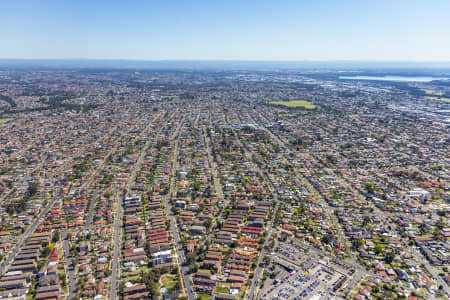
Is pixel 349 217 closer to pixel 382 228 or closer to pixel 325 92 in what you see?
pixel 382 228

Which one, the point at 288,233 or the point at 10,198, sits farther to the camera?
the point at 10,198

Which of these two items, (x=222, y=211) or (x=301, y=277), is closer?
(x=301, y=277)

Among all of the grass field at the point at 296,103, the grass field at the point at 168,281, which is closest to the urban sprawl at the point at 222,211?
the grass field at the point at 168,281

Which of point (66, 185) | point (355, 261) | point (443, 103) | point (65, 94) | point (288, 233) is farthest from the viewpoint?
point (65, 94)

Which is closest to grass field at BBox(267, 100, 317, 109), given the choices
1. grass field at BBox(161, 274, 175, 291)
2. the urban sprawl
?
the urban sprawl

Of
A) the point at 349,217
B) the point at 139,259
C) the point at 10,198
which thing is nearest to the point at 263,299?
the point at 139,259

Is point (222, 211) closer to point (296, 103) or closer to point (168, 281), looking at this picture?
point (168, 281)

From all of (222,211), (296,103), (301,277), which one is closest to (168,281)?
(301,277)

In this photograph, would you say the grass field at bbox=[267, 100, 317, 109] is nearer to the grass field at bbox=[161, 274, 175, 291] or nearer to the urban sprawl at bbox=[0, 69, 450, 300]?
the urban sprawl at bbox=[0, 69, 450, 300]

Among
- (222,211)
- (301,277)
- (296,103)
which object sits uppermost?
(296,103)

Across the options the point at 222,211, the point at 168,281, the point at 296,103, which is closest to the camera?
the point at 168,281

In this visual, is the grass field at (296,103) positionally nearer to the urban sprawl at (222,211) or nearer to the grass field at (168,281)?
the urban sprawl at (222,211)
